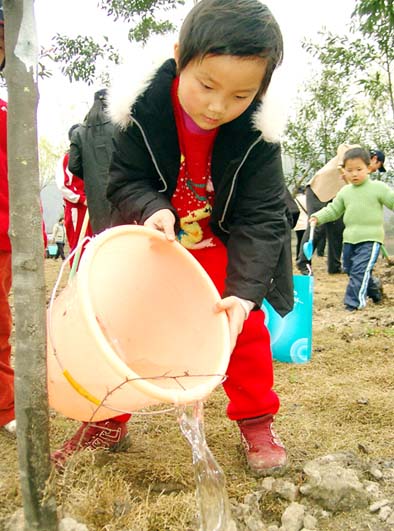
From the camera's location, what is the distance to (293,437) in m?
1.87

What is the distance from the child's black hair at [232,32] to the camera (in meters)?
1.24

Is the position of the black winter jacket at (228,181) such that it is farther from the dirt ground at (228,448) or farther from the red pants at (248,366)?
the dirt ground at (228,448)

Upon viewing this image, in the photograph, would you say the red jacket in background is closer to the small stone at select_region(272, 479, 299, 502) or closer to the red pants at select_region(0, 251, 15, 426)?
the red pants at select_region(0, 251, 15, 426)

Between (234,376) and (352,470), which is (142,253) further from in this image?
(352,470)

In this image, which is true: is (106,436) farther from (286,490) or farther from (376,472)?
(376,472)

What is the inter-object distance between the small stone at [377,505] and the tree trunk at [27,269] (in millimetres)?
759

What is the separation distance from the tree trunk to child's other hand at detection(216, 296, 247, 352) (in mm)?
433

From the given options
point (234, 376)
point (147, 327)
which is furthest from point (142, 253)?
point (234, 376)

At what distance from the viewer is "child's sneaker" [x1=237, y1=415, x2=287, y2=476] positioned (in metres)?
1.63

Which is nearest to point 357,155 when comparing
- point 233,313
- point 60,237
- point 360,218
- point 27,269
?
point 360,218

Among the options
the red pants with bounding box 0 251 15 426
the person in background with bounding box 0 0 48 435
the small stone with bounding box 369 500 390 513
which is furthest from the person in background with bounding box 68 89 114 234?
the small stone with bounding box 369 500 390 513

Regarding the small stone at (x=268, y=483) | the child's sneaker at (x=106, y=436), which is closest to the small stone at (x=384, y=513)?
the small stone at (x=268, y=483)

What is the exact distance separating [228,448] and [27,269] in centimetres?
97

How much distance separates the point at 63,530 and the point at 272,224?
0.89 meters
